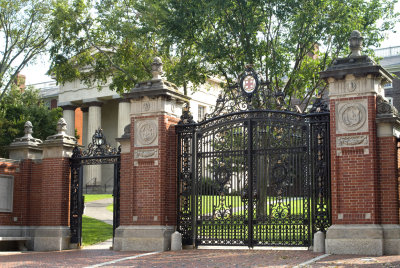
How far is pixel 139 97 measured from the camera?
45.8 ft

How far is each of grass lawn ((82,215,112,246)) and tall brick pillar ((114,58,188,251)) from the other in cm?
487

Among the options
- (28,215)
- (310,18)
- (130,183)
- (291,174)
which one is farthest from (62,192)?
(310,18)

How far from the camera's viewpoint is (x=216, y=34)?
20.1m

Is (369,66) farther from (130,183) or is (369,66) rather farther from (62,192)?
→ (62,192)

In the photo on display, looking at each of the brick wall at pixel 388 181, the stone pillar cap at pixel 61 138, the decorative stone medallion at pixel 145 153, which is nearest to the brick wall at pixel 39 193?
the stone pillar cap at pixel 61 138

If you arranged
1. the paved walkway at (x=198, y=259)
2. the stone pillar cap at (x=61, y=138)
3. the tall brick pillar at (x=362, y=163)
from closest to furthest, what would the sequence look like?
1. the paved walkway at (x=198, y=259)
2. the tall brick pillar at (x=362, y=163)
3. the stone pillar cap at (x=61, y=138)

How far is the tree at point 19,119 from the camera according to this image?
1250 inches

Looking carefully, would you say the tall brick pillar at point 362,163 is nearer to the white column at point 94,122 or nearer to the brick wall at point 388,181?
the brick wall at point 388,181

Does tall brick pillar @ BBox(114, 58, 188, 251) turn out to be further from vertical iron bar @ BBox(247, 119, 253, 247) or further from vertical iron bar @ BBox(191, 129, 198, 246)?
vertical iron bar @ BBox(247, 119, 253, 247)

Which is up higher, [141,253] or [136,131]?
[136,131]

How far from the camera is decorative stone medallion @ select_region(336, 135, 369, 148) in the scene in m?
11.3

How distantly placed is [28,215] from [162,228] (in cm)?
503

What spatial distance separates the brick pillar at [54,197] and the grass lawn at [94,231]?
244 cm

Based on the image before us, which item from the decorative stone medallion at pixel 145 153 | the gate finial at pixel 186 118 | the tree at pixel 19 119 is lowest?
the decorative stone medallion at pixel 145 153
